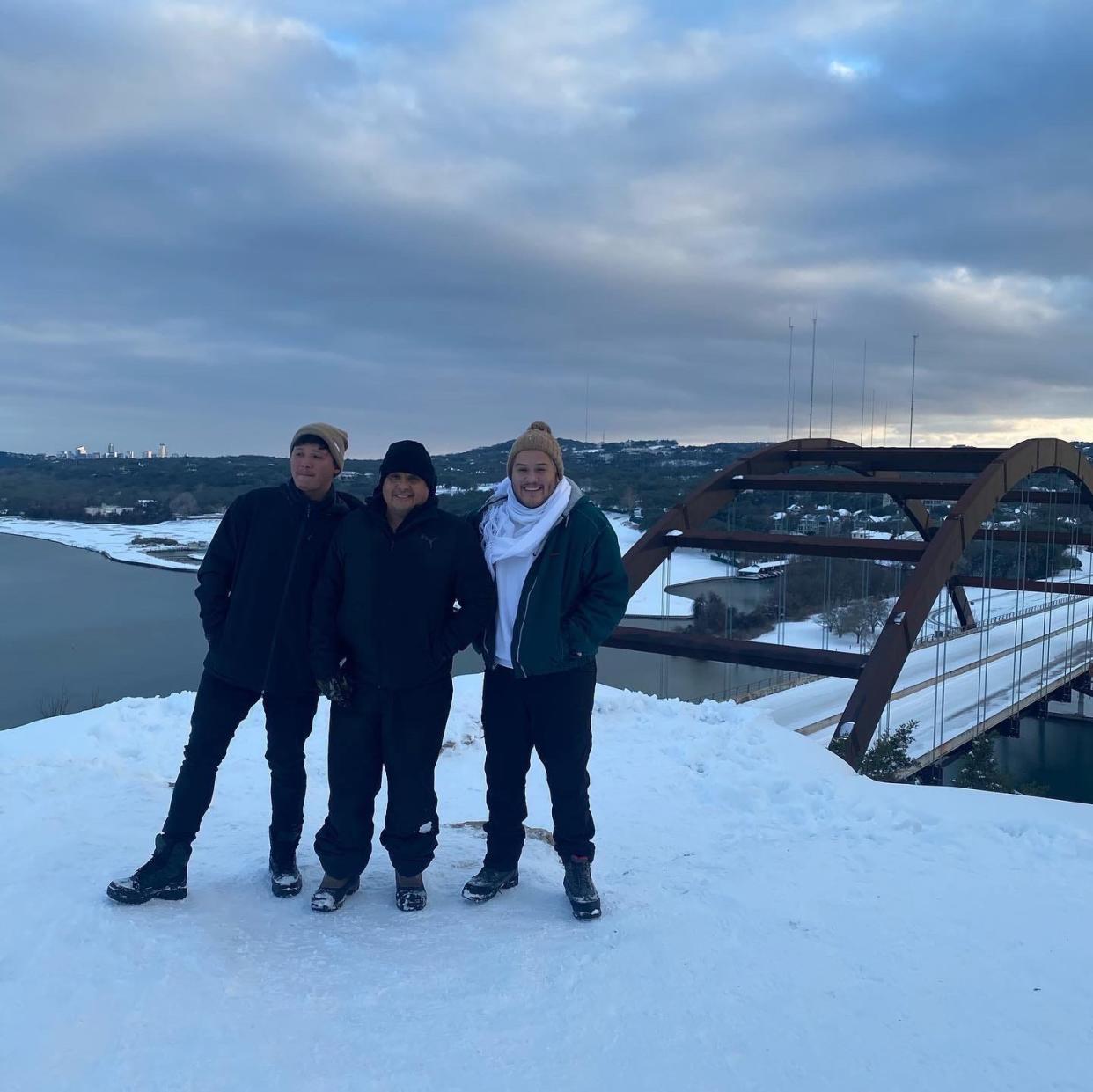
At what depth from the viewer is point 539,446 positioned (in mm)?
2787

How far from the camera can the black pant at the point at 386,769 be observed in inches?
109

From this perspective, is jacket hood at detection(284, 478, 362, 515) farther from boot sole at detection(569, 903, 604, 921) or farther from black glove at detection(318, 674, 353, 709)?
boot sole at detection(569, 903, 604, 921)

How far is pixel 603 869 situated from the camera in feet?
10.8

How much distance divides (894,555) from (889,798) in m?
7.59

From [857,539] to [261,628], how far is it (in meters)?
10.3

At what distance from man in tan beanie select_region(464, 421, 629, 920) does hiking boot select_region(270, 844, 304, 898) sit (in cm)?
56

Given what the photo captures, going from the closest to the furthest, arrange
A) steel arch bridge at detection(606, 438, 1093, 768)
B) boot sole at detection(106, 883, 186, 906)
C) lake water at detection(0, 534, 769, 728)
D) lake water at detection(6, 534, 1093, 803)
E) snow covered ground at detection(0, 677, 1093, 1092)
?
snow covered ground at detection(0, 677, 1093, 1092)
boot sole at detection(106, 883, 186, 906)
steel arch bridge at detection(606, 438, 1093, 768)
lake water at detection(6, 534, 1093, 803)
lake water at detection(0, 534, 769, 728)

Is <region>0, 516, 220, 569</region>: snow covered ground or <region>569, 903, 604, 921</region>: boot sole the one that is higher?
<region>569, 903, 604, 921</region>: boot sole

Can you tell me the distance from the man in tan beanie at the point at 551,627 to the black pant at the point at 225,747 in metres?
0.62

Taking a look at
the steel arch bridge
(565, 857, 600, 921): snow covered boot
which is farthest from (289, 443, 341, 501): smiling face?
the steel arch bridge

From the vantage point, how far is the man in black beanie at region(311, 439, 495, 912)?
2.71m

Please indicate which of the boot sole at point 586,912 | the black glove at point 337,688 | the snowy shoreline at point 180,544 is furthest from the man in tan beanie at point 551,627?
the snowy shoreline at point 180,544

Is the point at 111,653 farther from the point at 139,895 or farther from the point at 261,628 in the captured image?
the point at 261,628

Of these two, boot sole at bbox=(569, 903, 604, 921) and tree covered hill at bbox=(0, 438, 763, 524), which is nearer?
boot sole at bbox=(569, 903, 604, 921)
